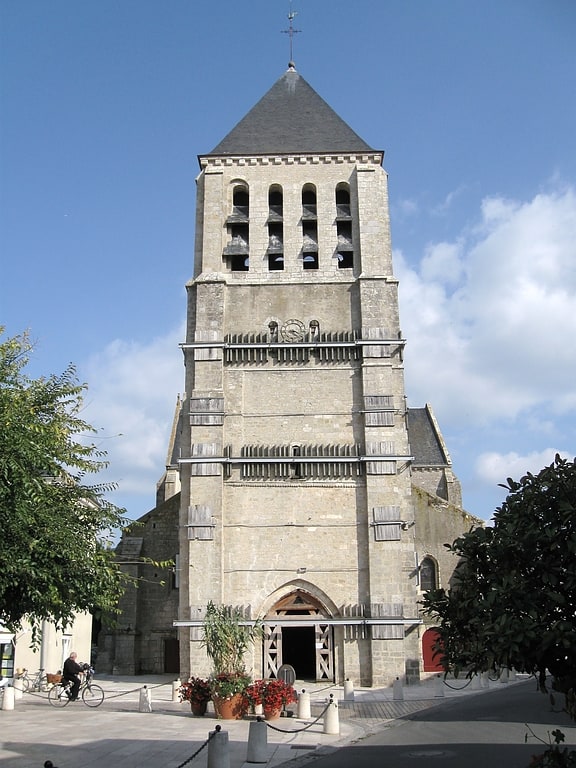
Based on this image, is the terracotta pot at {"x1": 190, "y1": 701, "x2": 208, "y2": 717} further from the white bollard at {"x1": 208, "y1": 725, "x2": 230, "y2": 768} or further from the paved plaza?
the white bollard at {"x1": 208, "y1": 725, "x2": 230, "y2": 768}

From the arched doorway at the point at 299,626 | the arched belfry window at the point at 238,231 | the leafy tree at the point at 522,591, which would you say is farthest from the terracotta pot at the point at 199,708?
the arched belfry window at the point at 238,231

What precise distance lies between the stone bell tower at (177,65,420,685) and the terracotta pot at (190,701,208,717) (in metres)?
6.55

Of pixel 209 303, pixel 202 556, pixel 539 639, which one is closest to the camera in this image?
pixel 539 639

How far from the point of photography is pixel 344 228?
27.8m

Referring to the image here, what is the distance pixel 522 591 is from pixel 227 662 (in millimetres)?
10157

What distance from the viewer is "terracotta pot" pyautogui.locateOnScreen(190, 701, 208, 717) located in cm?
1562

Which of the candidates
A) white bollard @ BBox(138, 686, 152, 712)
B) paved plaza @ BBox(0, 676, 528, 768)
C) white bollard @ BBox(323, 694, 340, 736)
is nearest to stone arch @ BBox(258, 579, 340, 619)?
paved plaza @ BBox(0, 676, 528, 768)

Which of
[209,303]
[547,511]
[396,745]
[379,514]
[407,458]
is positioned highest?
[209,303]

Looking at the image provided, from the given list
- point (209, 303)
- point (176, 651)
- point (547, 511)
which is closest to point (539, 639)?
point (547, 511)

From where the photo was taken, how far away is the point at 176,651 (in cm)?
2666

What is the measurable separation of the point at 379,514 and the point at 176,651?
9.00 metres

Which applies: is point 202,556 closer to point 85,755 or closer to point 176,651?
point 176,651

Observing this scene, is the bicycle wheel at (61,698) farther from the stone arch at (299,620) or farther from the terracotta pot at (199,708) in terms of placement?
the stone arch at (299,620)

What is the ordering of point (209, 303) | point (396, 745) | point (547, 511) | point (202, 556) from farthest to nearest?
point (209, 303), point (202, 556), point (396, 745), point (547, 511)
